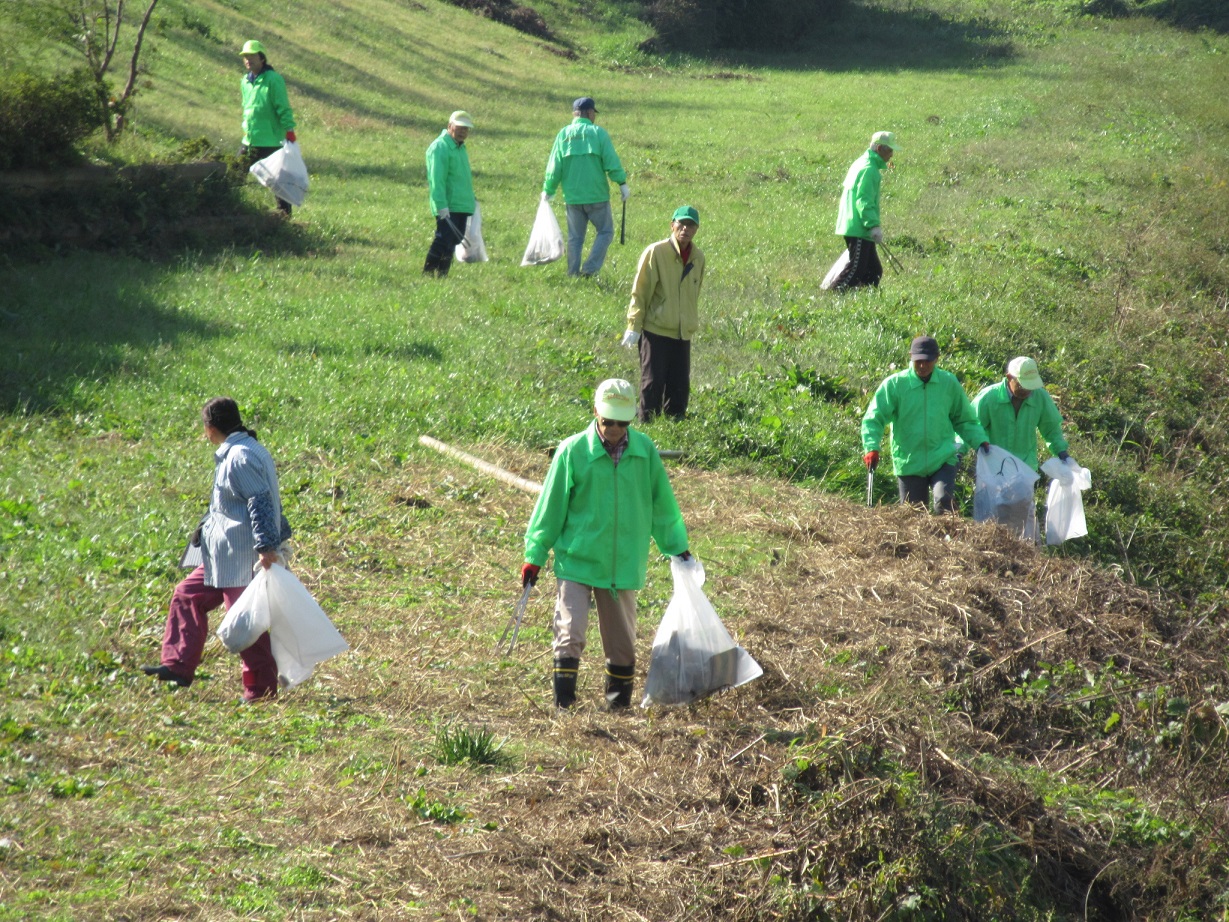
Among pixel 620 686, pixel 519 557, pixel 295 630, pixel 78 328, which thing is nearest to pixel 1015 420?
pixel 519 557

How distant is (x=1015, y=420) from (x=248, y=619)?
6.20 meters

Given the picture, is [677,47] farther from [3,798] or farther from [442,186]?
[3,798]

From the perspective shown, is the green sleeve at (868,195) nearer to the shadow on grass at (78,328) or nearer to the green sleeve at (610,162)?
the green sleeve at (610,162)

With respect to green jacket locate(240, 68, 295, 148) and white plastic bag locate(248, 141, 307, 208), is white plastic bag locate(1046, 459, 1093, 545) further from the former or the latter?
green jacket locate(240, 68, 295, 148)

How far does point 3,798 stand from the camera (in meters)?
5.05

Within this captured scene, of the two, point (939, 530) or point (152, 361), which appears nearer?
point (939, 530)

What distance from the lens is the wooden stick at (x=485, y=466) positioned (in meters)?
9.40

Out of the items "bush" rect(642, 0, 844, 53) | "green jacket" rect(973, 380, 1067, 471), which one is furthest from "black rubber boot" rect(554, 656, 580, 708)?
"bush" rect(642, 0, 844, 53)

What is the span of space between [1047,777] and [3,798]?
15.3ft

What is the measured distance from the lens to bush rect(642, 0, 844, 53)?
129ft

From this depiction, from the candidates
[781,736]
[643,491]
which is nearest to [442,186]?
[643,491]

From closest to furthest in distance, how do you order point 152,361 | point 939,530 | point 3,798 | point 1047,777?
point 3,798 < point 1047,777 < point 939,530 < point 152,361

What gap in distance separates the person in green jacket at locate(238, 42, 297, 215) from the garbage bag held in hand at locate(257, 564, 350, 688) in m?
9.45

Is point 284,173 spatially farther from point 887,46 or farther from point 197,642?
point 887,46
